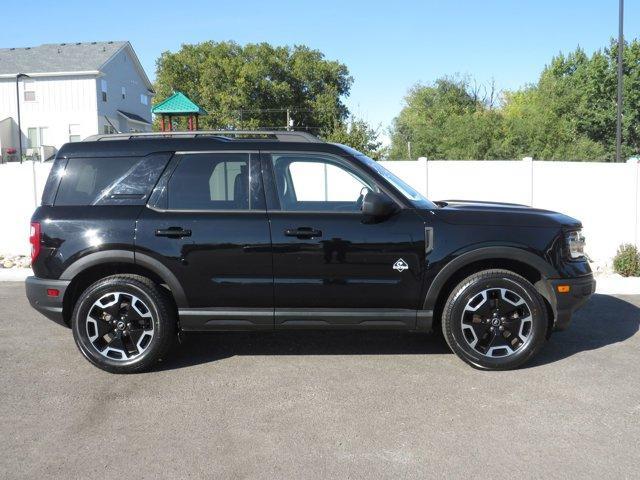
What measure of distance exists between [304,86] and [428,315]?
47501 millimetres

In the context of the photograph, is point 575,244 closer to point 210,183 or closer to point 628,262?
point 210,183

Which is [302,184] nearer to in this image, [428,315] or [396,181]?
[396,181]

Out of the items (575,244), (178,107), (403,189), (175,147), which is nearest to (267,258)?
(175,147)


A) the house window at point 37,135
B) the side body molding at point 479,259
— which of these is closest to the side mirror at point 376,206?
the side body molding at point 479,259

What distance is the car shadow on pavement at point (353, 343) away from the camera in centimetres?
522

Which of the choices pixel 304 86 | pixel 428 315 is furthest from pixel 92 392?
pixel 304 86

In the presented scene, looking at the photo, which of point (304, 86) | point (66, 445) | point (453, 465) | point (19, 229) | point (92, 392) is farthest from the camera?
point (304, 86)

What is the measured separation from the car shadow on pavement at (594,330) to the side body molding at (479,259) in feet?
2.88

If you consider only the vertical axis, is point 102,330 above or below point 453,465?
above

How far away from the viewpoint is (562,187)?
10.5m

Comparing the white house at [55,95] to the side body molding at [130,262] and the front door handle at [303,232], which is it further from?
the front door handle at [303,232]

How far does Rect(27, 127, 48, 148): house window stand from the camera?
37094 millimetres

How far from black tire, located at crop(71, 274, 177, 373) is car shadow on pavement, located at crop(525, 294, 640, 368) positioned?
10.1 feet

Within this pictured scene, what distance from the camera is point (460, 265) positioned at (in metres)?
4.63
